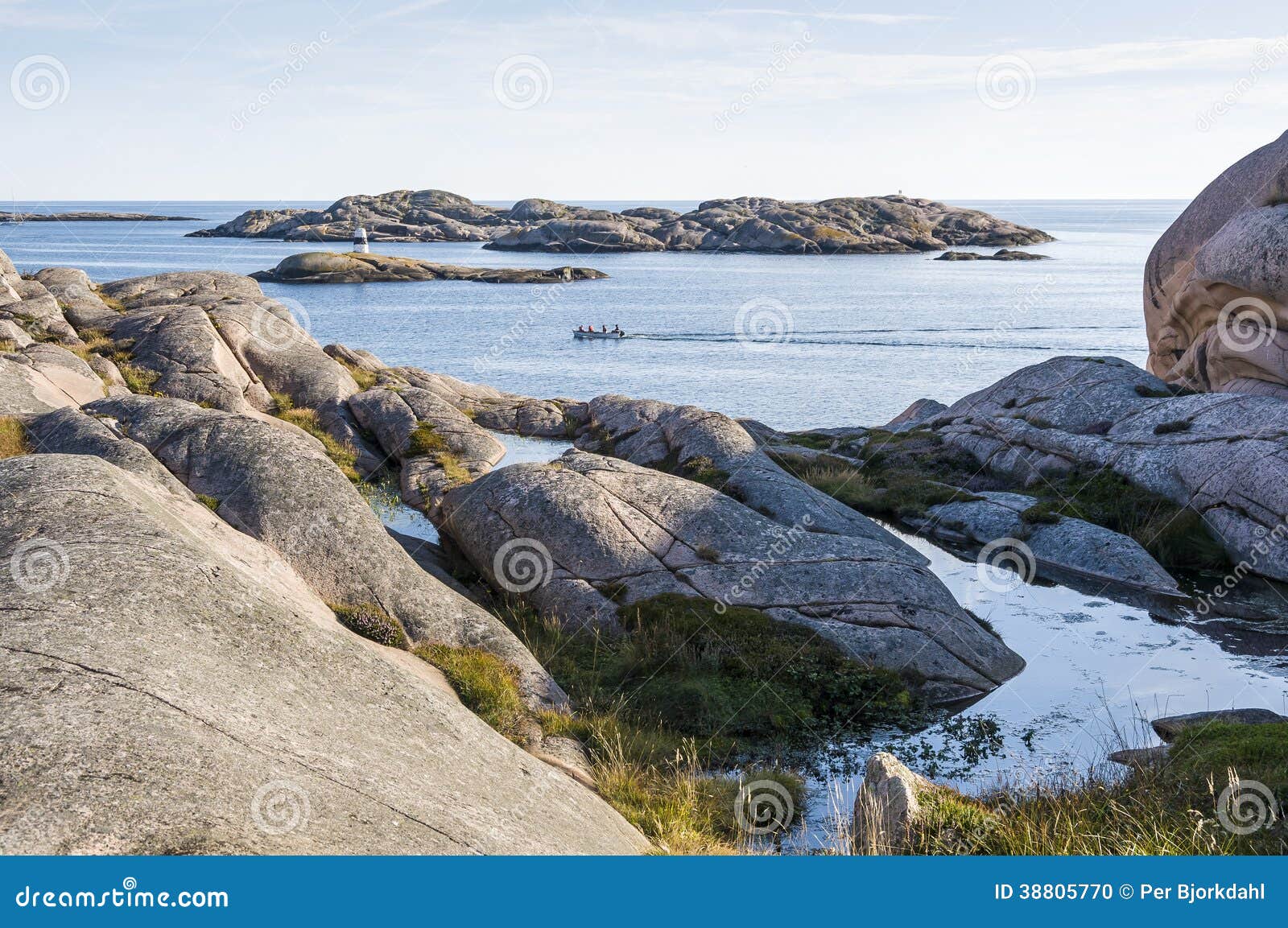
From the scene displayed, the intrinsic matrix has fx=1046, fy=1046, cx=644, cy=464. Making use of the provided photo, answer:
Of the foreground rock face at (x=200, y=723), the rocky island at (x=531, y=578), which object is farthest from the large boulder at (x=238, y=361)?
the foreground rock face at (x=200, y=723)

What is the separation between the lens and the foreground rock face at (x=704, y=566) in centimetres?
2259

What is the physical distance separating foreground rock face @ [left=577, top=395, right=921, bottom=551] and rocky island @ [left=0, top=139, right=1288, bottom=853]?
0.53 feet

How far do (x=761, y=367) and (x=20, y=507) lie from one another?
8337 cm

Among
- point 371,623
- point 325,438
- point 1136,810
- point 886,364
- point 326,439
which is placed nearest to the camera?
point 1136,810

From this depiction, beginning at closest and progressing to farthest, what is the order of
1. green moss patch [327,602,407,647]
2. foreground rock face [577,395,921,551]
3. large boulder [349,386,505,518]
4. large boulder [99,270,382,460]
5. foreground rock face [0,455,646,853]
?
foreground rock face [0,455,646,853], green moss patch [327,602,407,647], foreground rock face [577,395,921,551], large boulder [349,386,505,518], large boulder [99,270,382,460]

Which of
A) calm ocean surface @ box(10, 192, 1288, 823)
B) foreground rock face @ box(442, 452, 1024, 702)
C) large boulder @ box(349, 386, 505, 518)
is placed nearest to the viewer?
calm ocean surface @ box(10, 192, 1288, 823)

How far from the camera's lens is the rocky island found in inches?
395

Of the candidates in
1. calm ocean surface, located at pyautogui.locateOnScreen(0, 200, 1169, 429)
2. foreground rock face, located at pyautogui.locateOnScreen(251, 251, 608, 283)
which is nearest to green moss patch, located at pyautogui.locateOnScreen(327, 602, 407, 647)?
calm ocean surface, located at pyautogui.locateOnScreen(0, 200, 1169, 429)

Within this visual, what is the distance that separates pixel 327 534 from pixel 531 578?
6.03 m

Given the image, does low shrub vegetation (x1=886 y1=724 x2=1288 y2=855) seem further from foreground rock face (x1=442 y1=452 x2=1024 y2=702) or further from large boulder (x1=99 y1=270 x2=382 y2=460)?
large boulder (x1=99 y1=270 x2=382 y2=460)

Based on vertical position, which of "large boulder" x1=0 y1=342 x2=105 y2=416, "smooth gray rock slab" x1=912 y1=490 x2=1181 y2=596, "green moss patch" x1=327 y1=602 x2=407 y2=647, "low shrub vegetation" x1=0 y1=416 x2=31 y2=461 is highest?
"large boulder" x1=0 y1=342 x2=105 y2=416

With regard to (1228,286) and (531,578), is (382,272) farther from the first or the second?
(531,578)

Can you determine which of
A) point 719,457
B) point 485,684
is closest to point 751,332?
point 719,457

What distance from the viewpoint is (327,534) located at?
19.2 meters
